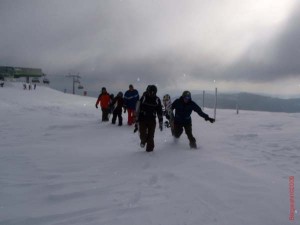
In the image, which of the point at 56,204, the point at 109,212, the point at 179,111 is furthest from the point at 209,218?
the point at 179,111

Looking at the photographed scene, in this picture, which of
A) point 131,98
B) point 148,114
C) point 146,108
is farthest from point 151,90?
point 131,98

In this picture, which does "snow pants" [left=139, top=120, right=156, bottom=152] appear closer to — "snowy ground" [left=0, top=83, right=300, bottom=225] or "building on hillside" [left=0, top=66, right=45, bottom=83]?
"snowy ground" [left=0, top=83, right=300, bottom=225]

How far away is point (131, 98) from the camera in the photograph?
1402 cm

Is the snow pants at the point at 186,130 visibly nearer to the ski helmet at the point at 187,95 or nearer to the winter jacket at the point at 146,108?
the ski helmet at the point at 187,95

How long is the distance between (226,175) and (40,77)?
94.3 metres

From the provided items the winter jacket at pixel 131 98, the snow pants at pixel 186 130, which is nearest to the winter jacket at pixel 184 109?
the snow pants at pixel 186 130

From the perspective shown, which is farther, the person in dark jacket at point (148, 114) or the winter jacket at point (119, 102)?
the winter jacket at point (119, 102)

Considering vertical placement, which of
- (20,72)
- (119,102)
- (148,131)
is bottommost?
(148,131)

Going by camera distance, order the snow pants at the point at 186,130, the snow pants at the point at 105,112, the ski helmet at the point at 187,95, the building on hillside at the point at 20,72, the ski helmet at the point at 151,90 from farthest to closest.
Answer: the building on hillside at the point at 20,72 < the snow pants at the point at 105,112 < the snow pants at the point at 186,130 < the ski helmet at the point at 187,95 < the ski helmet at the point at 151,90

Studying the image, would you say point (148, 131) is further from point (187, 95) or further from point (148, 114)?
point (187, 95)

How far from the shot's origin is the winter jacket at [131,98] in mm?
14031

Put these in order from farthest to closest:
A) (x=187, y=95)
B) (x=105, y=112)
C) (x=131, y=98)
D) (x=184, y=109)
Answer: (x=105, y=112), (x=131, y=98), (x=184, y=109), (x=187, y=95)

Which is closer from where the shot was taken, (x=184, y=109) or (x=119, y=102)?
(x=184, y=109)

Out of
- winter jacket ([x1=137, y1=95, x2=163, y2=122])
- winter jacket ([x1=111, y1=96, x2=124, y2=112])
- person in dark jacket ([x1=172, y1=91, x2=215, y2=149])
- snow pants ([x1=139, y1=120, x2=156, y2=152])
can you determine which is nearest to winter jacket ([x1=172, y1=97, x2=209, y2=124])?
person in dark jacket ([x1=172, y1=91, x2=215, y2=149])
